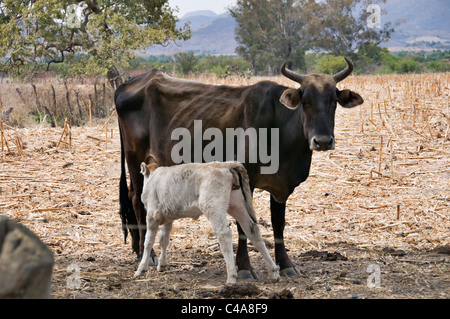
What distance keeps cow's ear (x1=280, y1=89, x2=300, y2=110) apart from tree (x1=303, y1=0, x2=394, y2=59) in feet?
193

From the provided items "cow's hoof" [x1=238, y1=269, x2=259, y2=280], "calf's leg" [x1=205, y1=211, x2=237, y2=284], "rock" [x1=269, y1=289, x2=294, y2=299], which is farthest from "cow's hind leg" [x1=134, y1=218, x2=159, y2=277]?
"rock" [x1=269, y1=289, x2=294, y2=299]

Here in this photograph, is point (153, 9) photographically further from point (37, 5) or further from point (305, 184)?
point (305, 184)

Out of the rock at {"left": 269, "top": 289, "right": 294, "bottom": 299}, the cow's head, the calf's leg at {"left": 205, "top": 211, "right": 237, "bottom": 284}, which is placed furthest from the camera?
the cow's head

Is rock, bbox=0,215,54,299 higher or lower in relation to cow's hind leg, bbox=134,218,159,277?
higher

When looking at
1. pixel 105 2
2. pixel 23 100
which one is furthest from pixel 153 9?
pixel 23 100

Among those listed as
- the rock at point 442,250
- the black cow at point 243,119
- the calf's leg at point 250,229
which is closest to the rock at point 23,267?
the calf's leg at point 250,229

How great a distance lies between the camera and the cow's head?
Answer: 595cm

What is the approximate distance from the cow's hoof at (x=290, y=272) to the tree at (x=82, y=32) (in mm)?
23216

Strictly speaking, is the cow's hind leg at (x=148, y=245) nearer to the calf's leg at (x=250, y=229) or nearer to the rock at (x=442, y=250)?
the calf's leg at (x=250, y=229)

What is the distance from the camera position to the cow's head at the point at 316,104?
5949mm

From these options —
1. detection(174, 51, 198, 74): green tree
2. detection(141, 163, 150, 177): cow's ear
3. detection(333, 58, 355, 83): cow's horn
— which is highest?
detection(333, 58, 355, 83): cow's horn

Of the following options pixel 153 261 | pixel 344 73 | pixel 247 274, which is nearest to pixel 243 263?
pixel 247 274

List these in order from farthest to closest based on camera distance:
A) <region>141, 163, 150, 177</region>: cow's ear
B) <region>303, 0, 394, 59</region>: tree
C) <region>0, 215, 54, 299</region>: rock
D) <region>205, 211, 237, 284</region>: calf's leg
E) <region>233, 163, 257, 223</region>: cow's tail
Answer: <region>303, 0, 394, 59</region>: tree < <region>141, 163, 150, 177</region>: cow's ear < <region>233, 163, 257, 223</region>: cow's tail < <region>205, 211, 237, 284</region>: calf's leg < <region>0, 215, 54, 299</region>: rock

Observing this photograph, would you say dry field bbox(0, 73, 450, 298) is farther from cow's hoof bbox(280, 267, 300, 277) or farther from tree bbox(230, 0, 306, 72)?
tree bbox(230, 0, 306, 72)
